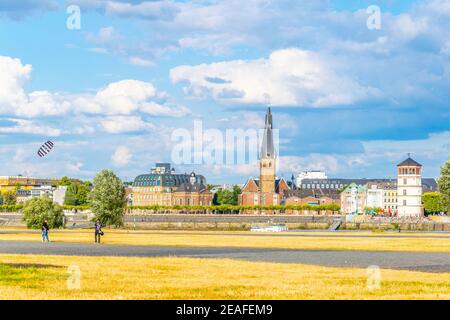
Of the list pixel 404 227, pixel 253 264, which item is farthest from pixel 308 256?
pixel 404 227

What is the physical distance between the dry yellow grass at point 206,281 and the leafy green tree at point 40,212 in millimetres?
75545

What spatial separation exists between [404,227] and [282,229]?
2433cm

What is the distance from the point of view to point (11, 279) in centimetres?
2964

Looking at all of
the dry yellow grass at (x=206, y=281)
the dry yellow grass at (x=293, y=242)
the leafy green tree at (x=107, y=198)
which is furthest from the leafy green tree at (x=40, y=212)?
the dry yellow grass at (x=206, y=281)

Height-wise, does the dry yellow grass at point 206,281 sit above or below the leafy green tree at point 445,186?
below

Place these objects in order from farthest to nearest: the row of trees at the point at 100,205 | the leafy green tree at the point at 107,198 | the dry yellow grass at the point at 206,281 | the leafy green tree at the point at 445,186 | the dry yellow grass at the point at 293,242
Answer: the row of trees at the point at 100,205 < the leafy green tree at the point at 107,198 < the leafy green tree at the point at 445,186 < the dry yellow grass at the point at 293,242 < the dry yellow grass at the point at 206,281

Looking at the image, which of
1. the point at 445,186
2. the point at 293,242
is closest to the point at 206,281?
the point at 293,242

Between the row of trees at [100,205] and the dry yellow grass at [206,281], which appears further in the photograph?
the row of trees at [100,205]

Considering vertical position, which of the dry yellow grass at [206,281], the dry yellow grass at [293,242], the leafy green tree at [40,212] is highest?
the leafy green tree at [40,212]

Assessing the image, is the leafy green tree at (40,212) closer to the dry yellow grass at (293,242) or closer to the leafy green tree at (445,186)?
the dry yellow grass at (293,242)

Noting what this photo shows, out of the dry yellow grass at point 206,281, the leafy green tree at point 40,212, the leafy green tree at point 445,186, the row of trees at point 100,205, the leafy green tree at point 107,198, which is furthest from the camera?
the leafy green tree at point 40,212

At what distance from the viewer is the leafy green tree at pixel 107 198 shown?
111125 millimetres
